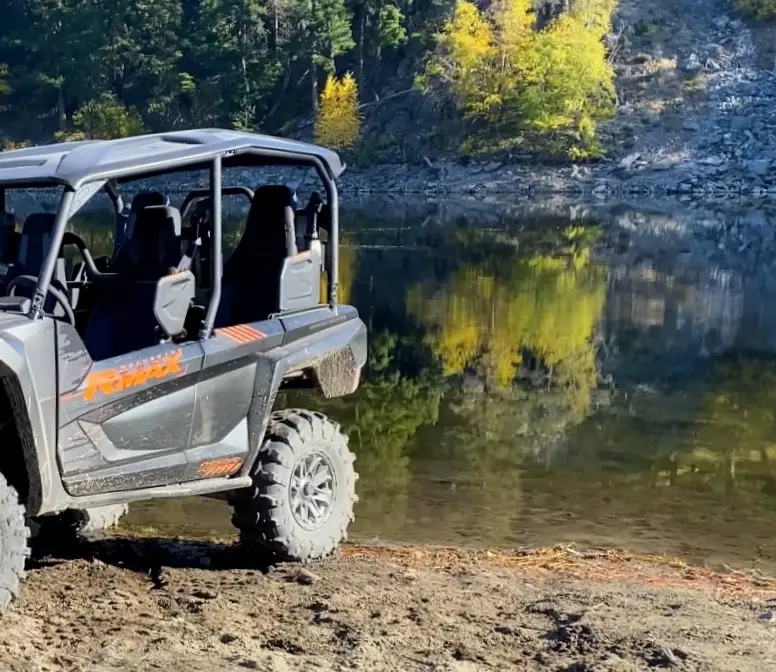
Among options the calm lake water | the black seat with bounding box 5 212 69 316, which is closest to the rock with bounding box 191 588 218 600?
the black seat with bounding box 5 212 69 316

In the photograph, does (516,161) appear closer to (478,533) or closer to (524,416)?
(524,416)

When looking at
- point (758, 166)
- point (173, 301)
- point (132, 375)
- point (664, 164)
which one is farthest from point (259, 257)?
point (664, 164)

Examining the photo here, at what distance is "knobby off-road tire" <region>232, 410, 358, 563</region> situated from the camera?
711cm

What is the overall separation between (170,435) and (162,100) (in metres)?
90.4

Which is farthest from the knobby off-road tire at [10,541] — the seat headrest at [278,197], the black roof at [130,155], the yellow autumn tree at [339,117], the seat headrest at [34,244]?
→ the yellow autumn tree at [339,117]

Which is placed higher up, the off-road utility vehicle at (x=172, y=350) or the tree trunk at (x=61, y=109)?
the tree trunk at (x=61, y=109)

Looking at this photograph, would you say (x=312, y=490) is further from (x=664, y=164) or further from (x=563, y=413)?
(x=664, y=164)

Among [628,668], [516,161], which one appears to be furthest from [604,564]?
[516,161]

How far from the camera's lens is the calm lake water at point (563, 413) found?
1024 cm

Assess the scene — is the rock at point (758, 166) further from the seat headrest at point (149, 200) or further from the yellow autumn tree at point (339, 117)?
the seat headrest at point (149, 200)

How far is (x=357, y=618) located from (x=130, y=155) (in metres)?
2.70

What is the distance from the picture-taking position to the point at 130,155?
20.4ft

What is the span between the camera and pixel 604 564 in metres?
8.42

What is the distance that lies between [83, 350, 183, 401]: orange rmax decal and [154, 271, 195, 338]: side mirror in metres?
0.17
